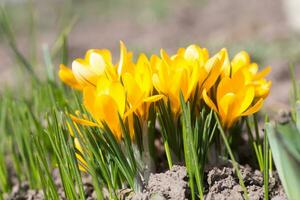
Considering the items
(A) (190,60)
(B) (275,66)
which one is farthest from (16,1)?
(A) (190,60)

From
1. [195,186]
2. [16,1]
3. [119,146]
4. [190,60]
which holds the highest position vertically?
[16,1]

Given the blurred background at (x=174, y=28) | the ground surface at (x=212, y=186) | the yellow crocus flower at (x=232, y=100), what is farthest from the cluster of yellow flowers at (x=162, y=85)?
the blurred background at (x=174, y=28)

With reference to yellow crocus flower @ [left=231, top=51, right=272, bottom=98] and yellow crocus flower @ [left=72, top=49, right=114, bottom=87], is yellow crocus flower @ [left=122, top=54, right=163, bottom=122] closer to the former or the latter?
yellow crocus flower @ [left=72, top=49, right=114, bottom=87]

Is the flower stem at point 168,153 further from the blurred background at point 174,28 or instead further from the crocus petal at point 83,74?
the blurred background at point 174,28

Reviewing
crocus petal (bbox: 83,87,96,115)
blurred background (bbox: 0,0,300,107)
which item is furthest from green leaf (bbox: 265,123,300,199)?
blurred background (bbox: 0,0,300,107)

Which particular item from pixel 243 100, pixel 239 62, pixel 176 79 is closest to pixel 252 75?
pixel 239 62

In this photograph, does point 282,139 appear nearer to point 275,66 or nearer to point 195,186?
point 195,186
